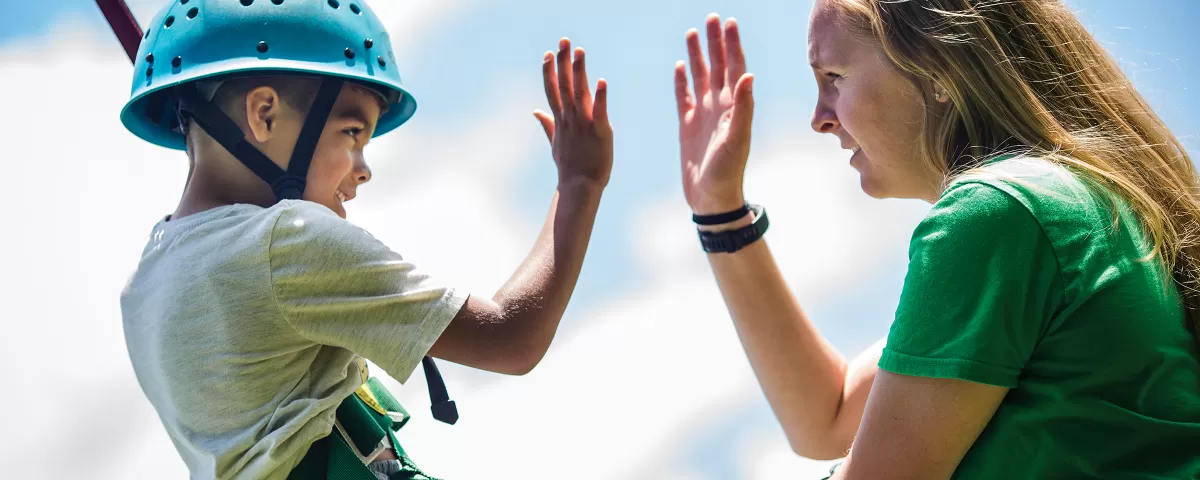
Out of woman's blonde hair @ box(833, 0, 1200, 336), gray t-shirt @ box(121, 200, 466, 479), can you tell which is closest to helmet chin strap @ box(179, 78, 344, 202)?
gray t-shirt @ box(121, 200, 466, 479)

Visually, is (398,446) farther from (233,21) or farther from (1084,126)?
(1084,126)

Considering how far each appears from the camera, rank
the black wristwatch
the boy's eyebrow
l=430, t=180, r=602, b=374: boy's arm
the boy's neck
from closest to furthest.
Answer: l=430, t=180, r=602, b=374: boy's arm, the boy's neck, the boy's eyebrow, the black wristwatch

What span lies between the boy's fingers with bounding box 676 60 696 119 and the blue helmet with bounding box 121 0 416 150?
1.22 m

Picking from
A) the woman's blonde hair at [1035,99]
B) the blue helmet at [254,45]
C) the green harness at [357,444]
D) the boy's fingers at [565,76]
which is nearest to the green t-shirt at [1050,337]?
the woman's blonde hair at [1035,99]

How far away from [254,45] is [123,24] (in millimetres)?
962

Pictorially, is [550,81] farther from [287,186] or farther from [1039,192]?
[1039,192]

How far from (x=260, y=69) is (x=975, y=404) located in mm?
2554

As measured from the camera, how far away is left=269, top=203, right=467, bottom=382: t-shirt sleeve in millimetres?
2861

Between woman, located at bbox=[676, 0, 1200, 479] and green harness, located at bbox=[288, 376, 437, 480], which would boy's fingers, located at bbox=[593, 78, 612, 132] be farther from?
green harness, located at bbox=[288, 376, 437, 480]

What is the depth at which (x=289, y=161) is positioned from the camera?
3383mm

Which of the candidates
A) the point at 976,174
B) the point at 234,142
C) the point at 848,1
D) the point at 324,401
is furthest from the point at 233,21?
the point at 976,174

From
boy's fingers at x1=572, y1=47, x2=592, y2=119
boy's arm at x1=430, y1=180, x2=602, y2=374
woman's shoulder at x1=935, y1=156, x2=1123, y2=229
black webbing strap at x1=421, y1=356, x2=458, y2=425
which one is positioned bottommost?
black webbing strap at x1=421, y1=356, x2=458, y2=425

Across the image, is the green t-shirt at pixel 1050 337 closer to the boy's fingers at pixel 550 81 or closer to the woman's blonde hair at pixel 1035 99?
the woman's blonde hair at pixel 1035 99

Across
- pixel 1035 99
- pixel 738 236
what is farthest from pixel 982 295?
pixel 738 236
